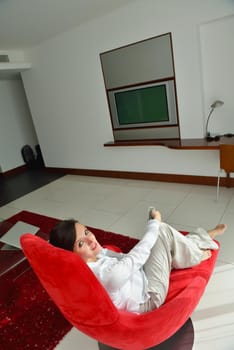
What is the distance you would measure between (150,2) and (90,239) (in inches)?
123

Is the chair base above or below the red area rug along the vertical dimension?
below

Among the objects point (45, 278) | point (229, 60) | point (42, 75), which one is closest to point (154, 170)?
point (229, 60)

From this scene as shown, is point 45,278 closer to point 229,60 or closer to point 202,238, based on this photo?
point 202,238

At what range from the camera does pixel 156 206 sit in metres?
2.98

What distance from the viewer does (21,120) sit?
5.90 meters

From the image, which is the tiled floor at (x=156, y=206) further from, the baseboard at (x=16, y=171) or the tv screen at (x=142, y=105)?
the baseboard at (x=16, y=171)

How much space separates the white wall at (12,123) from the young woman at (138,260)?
5072 mm

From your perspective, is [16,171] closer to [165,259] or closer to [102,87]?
[102,87]

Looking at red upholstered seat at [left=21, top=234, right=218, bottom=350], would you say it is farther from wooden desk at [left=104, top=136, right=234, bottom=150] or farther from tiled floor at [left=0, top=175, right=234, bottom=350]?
wooden desk at [left=104, top=136, right=234, bottom=150]

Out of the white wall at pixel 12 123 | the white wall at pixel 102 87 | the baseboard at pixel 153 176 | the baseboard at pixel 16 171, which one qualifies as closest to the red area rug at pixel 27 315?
the baseboard at pixel 153 176

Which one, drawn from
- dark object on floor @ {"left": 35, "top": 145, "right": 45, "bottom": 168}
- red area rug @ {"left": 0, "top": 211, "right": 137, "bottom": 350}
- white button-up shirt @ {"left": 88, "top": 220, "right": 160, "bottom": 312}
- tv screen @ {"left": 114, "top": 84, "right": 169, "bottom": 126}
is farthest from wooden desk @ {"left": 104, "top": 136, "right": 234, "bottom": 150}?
dark object on floor @ {"left": 35, "top": 145, "right": 45, "bottom": 168}

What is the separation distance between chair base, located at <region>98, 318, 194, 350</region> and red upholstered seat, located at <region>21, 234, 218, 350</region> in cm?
30

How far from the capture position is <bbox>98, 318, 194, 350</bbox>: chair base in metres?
1.31

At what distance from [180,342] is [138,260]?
0.63 metres
